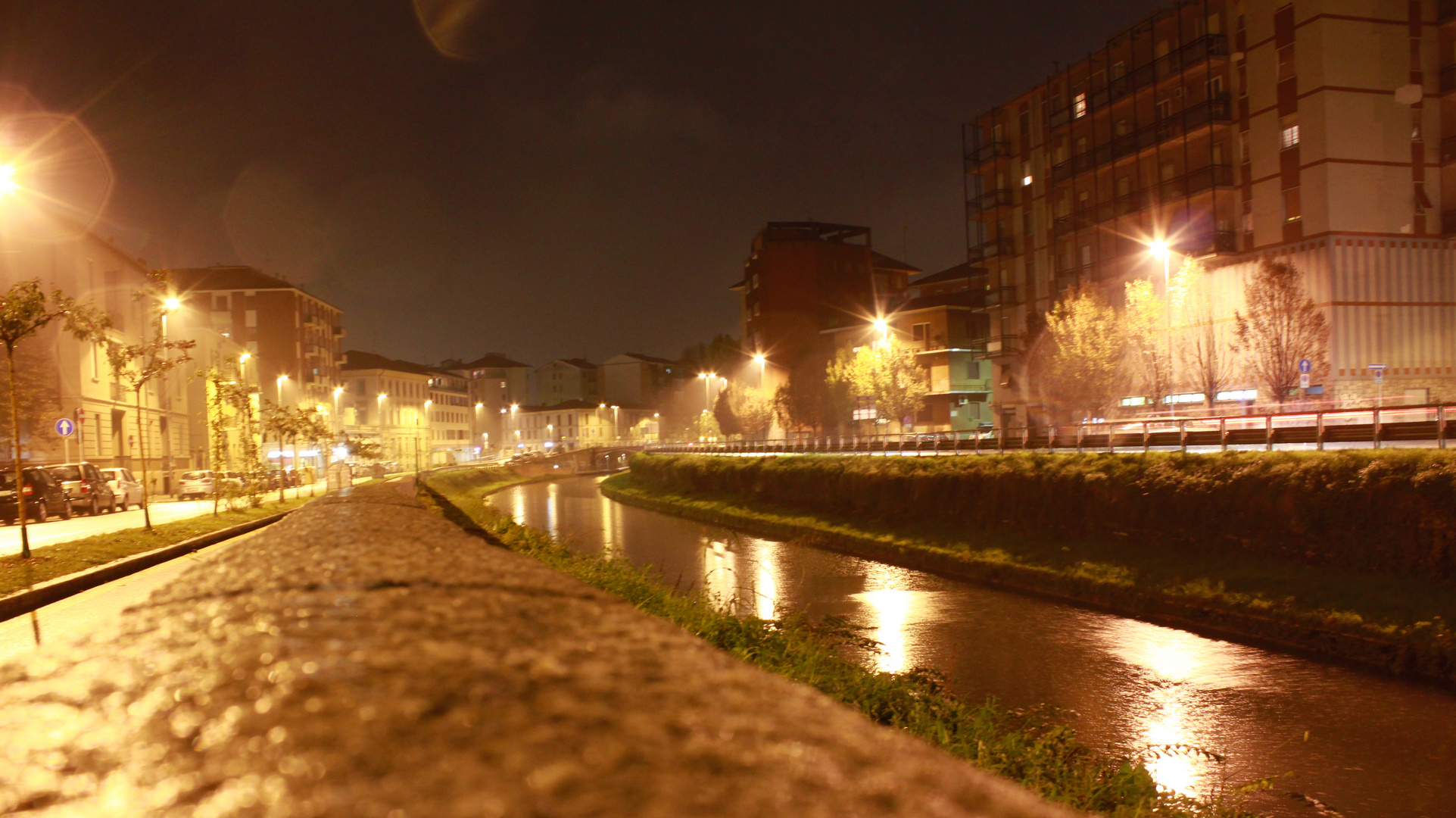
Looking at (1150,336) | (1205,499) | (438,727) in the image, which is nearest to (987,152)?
(1150,336)

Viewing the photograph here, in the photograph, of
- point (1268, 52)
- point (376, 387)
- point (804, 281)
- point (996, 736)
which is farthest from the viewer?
point (376, 387)

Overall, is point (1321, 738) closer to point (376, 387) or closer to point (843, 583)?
point (843, 583)

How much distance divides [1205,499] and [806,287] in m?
81.2

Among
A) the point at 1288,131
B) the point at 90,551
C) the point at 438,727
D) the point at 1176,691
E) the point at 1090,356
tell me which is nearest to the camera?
the point at 438,727

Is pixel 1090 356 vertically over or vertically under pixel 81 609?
over

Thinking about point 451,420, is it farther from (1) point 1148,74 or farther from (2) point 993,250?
(1) point 1148,74

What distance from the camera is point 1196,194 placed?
49906 millimetres

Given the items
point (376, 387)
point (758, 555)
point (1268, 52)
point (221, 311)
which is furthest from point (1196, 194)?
point (376, 387)

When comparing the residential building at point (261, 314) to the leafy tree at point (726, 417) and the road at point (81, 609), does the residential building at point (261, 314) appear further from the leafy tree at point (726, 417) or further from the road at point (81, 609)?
the road at point (81, 609)

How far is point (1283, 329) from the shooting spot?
1684 inches

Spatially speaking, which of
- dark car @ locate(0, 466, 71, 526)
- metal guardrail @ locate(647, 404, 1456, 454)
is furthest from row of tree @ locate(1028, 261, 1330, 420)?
dark car @ locate(0, 466, 71, 526)

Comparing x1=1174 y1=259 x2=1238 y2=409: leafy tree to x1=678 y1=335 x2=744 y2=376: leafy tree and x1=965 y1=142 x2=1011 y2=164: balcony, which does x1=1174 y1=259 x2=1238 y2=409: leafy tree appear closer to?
x1=965 y1=142 x2=1011 y2=164: balcony

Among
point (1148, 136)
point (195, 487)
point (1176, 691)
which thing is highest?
point (1148, 136)

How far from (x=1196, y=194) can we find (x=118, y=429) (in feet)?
200
